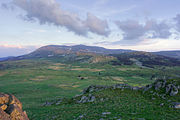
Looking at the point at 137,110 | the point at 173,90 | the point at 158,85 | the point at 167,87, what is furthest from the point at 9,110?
the point at 158,85

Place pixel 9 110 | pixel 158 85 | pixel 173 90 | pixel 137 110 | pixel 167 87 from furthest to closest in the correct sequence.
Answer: pixel 158 85 → pixel 167 87 → pixel 173 90 → pixel 137 110 → pixel 9 110

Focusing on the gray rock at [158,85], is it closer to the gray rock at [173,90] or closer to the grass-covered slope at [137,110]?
the grass-covered slope at [137,110]

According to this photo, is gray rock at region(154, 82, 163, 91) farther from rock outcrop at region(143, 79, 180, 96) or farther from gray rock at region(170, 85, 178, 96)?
gray rock at region(170, 85, 178, 96)

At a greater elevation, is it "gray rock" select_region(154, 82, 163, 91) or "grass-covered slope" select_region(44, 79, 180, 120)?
"gray rock" select_region(154, 82, 163, 91)

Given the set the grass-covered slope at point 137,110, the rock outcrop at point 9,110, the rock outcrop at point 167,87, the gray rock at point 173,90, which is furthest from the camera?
the rock outcrop at point 167,87

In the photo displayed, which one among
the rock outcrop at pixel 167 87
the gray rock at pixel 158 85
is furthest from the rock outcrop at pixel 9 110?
the gray rock at pixel 158 85

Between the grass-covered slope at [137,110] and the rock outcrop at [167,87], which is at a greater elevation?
the rock outcrop at [167,87]

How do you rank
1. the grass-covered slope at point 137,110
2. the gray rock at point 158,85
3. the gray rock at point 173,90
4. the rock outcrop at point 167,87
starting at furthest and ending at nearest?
the gray rock at point 158,85 → the rock outcrop at point 167,87 → the gray rock at point 173,90 → the grass-covered slope at point 137,110

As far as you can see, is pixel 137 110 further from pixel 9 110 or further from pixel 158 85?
pixel 9 110

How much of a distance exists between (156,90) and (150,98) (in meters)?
3.92

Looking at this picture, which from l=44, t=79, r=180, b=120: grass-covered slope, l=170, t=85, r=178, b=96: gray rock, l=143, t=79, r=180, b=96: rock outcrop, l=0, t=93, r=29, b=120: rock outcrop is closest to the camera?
l=0, t=93, r=29, b=120: rock outcrop

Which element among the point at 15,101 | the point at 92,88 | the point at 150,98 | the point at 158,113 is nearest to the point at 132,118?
the point at 158,113

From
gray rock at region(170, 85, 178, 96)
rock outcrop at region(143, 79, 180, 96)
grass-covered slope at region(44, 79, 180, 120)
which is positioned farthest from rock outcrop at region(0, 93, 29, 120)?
rock outcrop at region(143, 79, 180, 96)

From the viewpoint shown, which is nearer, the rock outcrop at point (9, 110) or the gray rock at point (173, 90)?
the rock outcrop at point (9, 110)
